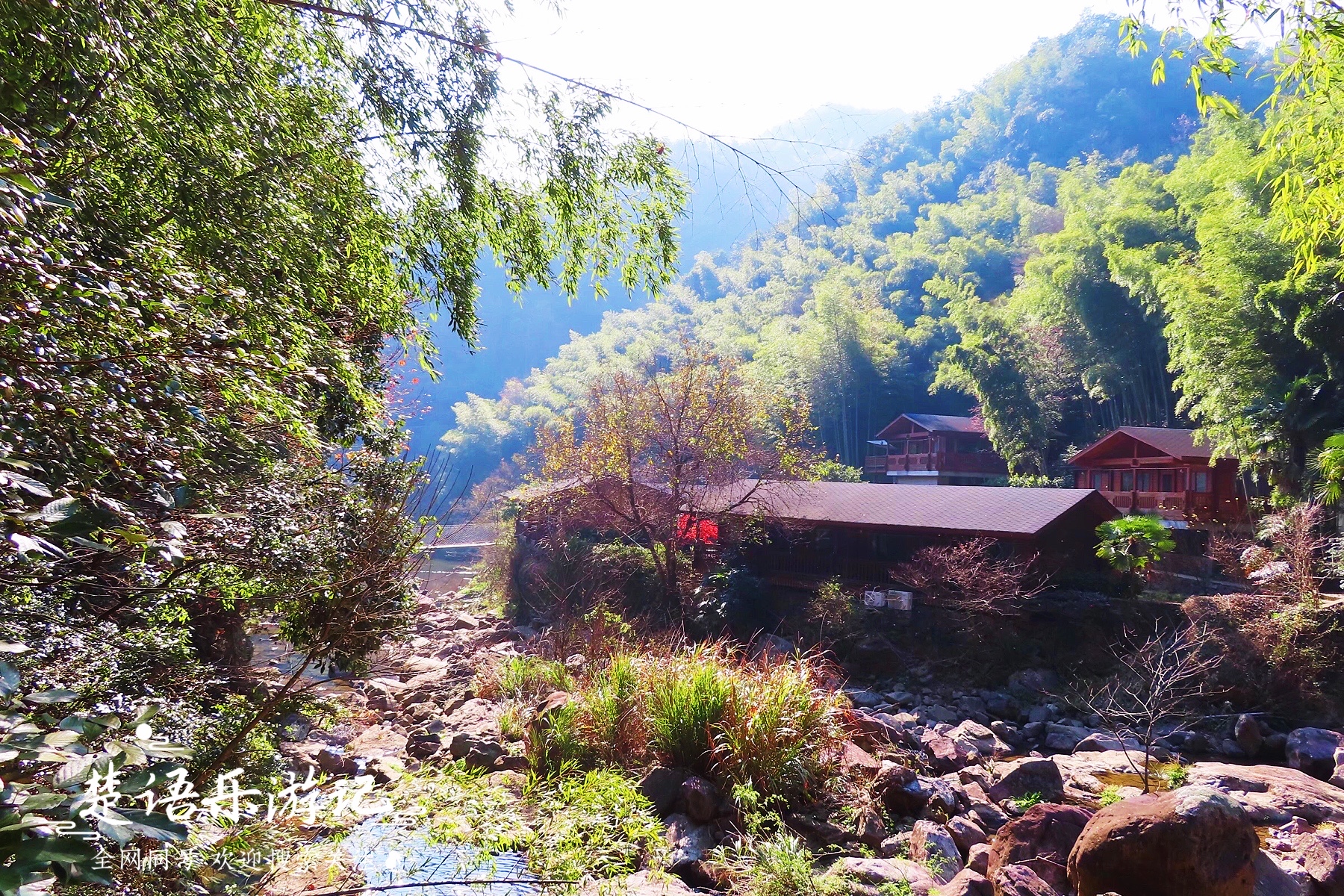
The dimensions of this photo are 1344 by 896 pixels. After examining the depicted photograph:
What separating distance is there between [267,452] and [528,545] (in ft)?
56.8

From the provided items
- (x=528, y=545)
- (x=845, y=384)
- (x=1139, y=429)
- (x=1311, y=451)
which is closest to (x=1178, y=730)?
(x=1311, y=451)

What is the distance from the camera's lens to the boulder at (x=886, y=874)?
4.45 metres

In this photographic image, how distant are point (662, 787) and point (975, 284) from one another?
3220 cm

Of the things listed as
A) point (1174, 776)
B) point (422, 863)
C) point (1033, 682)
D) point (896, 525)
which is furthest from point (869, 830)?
point (896, 525)

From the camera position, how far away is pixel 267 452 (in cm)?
311

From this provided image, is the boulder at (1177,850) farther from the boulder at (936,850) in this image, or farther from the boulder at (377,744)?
the boulder at (377,744)

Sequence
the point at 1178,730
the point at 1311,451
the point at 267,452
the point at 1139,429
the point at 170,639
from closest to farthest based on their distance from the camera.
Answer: the point at 267,452 → the point at 170,639 → the point at 1178,730 → the point at 1311,451 → the point at 1139,429

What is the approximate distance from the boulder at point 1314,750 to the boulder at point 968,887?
7.19 m

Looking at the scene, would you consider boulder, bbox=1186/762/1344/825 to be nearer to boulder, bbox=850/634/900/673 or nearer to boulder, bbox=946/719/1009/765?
boulder, bbox=946/719/1009/765

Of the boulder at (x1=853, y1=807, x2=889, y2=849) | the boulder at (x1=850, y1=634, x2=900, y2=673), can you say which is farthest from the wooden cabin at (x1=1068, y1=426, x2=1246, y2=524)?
the boulder at (x1=853, y1=807, x2=889, y2=849)

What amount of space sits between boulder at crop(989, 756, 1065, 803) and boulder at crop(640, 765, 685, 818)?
125 inches

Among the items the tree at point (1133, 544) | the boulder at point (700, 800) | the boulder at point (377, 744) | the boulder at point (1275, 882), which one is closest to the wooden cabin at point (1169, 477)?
the tree at point (1133, 544)

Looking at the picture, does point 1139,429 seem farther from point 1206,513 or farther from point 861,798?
point 861,798

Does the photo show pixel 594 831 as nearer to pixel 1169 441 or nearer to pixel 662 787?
pixel 662 787
